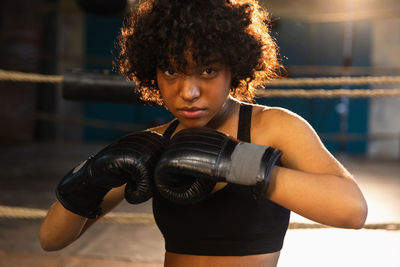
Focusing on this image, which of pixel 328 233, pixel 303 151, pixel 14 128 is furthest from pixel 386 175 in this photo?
pixel 14 128

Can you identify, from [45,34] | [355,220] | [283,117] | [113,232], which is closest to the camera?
[355,220]

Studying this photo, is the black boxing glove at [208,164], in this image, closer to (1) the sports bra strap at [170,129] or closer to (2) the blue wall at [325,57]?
(1) the sports bra strap at [170,129]

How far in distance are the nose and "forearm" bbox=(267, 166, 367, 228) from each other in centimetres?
17

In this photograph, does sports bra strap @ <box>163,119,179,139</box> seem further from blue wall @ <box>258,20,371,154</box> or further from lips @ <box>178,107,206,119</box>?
blue wall @ <box>258,20,371,154</box>

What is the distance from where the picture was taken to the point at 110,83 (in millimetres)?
1321

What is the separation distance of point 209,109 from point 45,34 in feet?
22.4

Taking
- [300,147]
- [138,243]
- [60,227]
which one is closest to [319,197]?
[300,147]

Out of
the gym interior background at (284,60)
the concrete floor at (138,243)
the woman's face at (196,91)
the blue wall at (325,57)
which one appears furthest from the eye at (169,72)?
the blue wall at (325,57)

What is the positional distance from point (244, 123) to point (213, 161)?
0.20 m

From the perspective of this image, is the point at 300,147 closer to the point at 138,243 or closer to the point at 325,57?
the point at 138,243

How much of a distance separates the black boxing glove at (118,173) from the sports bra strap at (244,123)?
146 mm

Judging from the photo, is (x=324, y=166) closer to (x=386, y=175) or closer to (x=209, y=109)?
(x=209, y=109)

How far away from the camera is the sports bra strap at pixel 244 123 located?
2.65 feet

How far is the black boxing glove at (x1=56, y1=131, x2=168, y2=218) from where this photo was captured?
0.71m
